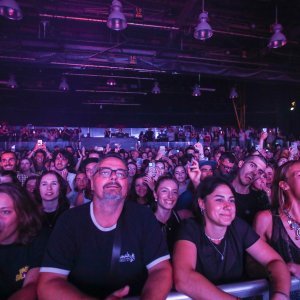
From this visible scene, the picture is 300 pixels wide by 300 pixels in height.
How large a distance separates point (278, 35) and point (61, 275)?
5250 millimetres

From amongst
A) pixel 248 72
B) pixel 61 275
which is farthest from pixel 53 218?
pixel 248 72

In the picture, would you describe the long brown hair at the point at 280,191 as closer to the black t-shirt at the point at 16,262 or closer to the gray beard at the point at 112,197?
the gray beard at the point at 112,197

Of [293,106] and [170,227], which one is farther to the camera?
[293,106]

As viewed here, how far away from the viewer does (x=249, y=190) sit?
2857 mm

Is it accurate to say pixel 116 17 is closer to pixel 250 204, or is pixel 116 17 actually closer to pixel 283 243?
pixel 250 204

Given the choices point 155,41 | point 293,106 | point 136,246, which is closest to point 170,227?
point 136,246

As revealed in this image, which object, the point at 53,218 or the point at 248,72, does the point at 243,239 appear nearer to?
the point at 53,218

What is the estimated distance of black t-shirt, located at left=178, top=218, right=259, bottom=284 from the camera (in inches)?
62.1

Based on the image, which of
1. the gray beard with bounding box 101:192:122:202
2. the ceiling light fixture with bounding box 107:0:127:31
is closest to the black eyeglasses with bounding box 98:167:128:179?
the gray beard with bounding box 101:192:122:202

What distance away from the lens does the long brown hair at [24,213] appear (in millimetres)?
1643

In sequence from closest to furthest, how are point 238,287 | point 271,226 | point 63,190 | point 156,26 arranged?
1. point 238,287
2. point 271,226
3. point 63,190
4. point 156,26

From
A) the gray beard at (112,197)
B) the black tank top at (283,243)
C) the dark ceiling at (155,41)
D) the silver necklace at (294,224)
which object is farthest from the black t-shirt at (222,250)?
the dark ceiling at (155,41)

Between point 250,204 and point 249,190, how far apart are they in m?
0.20

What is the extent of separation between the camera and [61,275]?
139cm
